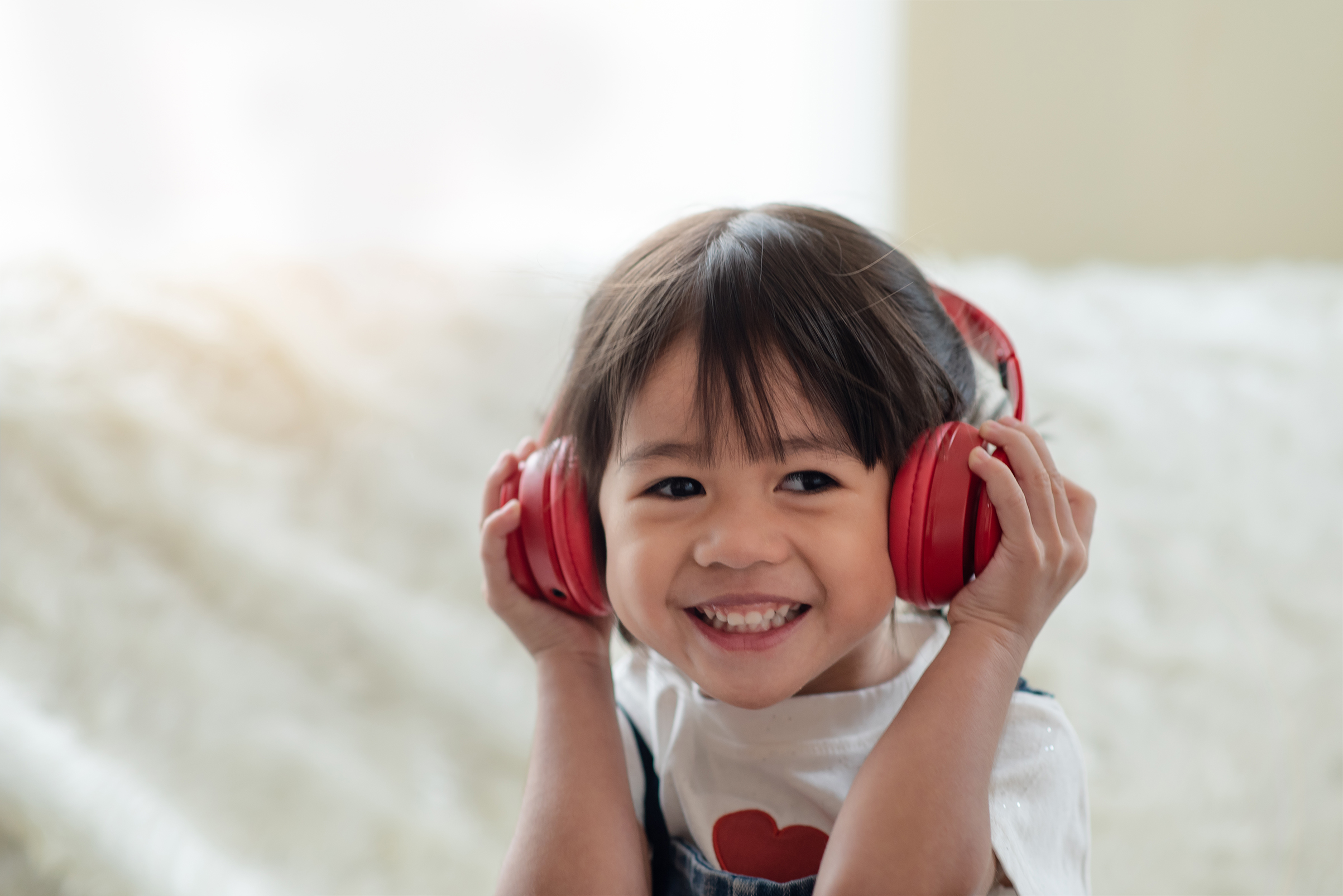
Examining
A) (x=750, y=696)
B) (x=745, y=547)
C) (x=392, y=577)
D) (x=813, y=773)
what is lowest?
(x=392, y=577)

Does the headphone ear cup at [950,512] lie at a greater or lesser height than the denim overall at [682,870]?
greater

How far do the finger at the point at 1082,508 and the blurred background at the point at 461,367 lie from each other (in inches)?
10.2

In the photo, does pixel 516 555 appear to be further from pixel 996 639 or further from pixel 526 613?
pixel 996 639

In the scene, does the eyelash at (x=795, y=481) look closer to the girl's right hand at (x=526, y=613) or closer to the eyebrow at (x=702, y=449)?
the eyebrow at (x=702, y=449)

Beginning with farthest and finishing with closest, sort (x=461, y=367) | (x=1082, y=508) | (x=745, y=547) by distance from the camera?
(x=461, y=367) < (x=1082, y=508) < (x=745, y=547)

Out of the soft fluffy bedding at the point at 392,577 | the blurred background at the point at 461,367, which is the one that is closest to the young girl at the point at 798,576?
the blurred background at the point at 461,367

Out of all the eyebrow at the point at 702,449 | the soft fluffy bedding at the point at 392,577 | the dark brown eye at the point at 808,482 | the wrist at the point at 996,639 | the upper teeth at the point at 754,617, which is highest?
the eyebrow at the point at 702,449

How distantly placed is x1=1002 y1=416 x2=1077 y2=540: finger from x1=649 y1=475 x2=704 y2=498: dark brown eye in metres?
0.21

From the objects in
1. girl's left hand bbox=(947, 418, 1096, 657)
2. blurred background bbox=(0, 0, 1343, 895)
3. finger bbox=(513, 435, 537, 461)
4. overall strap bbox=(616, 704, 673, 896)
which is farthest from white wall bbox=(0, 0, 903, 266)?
girl's left hand bbox=(947, 418, 1096, 657)

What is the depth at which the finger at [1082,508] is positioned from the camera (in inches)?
30.4

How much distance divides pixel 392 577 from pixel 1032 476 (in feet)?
2.99

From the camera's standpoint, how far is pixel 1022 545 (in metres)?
0.70

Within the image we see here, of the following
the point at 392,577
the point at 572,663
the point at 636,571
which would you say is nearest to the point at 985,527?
the point at 636,571

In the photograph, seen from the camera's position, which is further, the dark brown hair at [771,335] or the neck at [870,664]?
the neck at [870,664]
